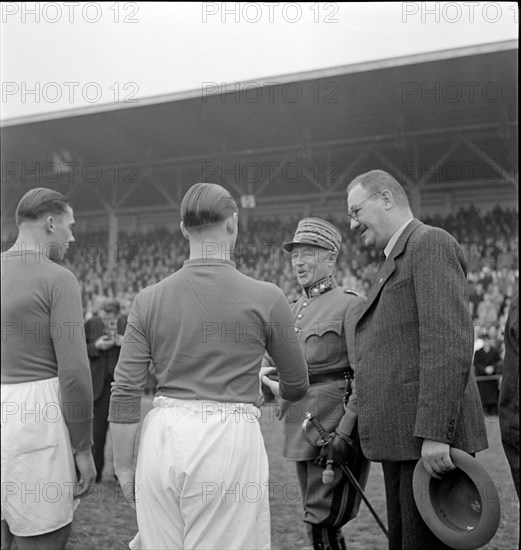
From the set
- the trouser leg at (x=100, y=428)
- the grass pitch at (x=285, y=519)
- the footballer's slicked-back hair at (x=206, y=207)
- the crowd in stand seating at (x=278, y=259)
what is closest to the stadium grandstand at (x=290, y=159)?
the crowd in stand seating at (x=278, y=259)

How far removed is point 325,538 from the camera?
3105 mm

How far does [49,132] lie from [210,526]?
11.9 metres

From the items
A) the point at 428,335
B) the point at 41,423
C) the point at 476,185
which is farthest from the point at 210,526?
the point at 476,185

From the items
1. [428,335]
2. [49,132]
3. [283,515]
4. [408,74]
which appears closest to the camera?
[428,335]

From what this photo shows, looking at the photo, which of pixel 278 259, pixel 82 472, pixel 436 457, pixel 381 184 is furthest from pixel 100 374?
pixel 278 259

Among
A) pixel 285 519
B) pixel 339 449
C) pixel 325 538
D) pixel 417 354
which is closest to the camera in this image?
pixel 417 354

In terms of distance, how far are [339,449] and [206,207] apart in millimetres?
1400

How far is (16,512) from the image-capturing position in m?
2.31

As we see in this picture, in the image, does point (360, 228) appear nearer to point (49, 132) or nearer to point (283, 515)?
point (283, 515)

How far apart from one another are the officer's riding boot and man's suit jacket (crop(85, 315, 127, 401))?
2.90 meters

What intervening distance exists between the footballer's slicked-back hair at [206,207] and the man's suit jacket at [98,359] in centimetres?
361

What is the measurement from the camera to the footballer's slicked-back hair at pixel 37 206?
8.11ft

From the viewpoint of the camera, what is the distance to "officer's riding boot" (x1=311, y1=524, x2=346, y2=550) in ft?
10.2

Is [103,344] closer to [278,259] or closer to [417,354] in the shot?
[417,354]
